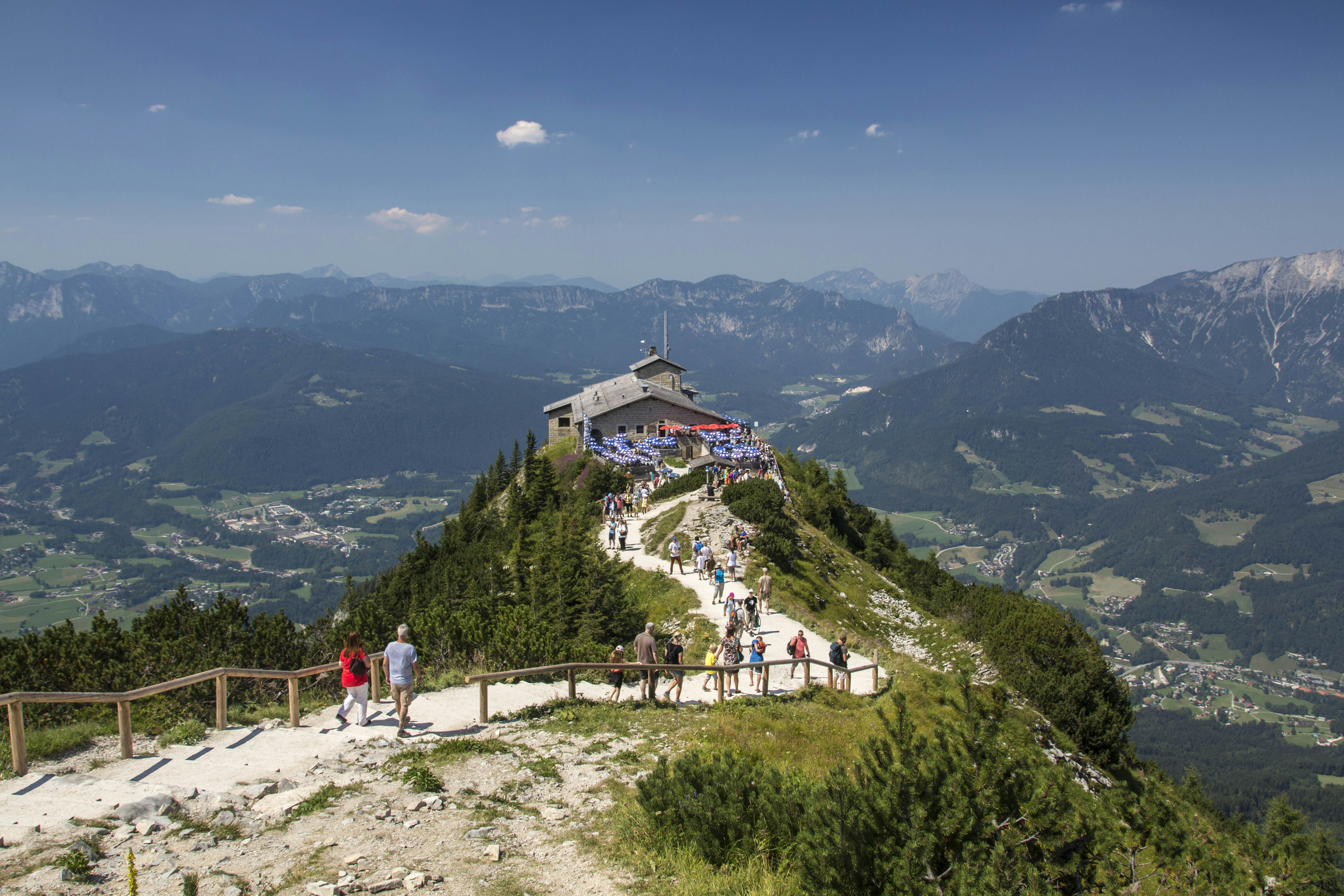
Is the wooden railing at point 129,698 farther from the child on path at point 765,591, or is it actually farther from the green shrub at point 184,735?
the child on path at point 765,591

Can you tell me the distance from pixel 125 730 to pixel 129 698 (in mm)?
625

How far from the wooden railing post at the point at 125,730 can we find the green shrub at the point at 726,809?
7890 mm

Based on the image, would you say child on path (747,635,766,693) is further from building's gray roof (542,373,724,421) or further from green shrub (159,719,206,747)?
building's gray roof (542,373,724,421)

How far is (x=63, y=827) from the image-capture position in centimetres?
852

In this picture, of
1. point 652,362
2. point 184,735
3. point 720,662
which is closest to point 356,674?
point 184,735

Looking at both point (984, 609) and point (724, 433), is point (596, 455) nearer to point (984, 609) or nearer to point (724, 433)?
point (724, 433)

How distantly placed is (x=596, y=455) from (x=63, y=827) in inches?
1714

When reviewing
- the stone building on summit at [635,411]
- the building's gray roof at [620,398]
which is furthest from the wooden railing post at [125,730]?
the building's gray roof at [620,398]

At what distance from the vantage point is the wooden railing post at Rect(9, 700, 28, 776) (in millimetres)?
9773

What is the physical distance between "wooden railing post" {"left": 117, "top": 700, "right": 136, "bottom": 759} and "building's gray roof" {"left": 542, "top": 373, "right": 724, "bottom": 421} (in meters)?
46.3

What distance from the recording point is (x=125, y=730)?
35.8ft

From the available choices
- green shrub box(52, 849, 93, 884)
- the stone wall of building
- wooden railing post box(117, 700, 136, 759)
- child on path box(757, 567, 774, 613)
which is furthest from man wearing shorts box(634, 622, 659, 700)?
the stone wall of building

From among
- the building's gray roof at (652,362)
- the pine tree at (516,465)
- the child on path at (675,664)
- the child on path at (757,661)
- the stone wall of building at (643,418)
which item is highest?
the building's gray roof at (652,362)

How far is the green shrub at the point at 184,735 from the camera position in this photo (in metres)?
11.4
